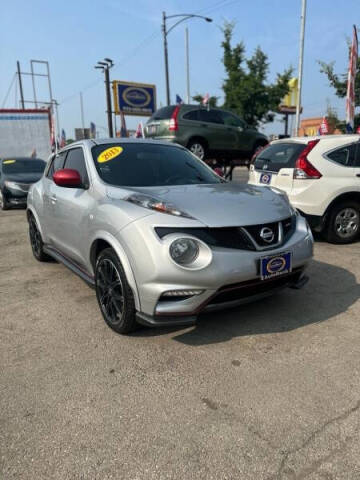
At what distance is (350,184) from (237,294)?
A: 12.0 ft

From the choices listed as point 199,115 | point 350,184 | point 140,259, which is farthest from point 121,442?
point 199,115

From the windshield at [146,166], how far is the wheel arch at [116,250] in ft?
1.95

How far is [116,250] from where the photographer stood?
9.43 feet

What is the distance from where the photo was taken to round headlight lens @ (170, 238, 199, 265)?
103 inches

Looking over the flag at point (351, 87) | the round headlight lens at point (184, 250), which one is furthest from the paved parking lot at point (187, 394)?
the flag at point (351, 87)

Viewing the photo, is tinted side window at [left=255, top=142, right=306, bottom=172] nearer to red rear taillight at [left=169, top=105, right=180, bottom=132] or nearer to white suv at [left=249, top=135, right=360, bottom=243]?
white suv at [left=249, top=135, right=360, bottom=243]

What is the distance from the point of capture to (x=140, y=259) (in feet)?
8.76

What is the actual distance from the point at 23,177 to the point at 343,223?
8.89 meters

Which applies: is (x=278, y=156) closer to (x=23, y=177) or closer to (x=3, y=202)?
(x=23, y=177)

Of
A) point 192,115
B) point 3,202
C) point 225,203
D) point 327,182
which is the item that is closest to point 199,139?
point 192,115

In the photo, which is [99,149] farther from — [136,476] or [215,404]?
[136,476]

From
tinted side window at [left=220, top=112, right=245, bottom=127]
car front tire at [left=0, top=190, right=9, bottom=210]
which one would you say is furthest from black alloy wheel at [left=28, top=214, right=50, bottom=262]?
tinted side window at [left=220, top=112, right=245, bottom=127]

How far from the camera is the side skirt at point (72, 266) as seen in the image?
3523 millimetres

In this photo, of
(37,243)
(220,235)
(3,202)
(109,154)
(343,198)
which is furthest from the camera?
(3,202)
